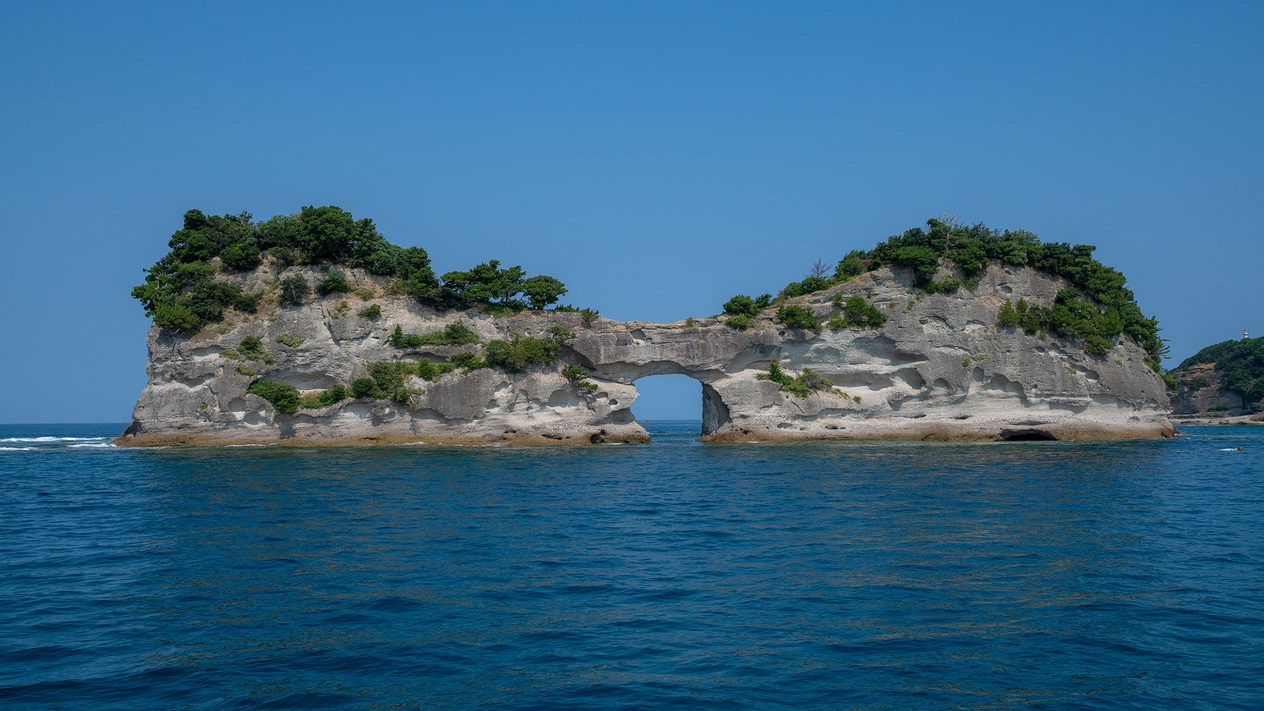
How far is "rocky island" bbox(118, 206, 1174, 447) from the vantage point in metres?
55.6

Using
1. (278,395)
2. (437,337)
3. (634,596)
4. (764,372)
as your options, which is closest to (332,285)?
(437,337)

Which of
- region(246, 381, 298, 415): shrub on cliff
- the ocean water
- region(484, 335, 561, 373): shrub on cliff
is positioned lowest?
the ocean water

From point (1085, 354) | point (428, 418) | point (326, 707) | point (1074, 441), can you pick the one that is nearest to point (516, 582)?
point (326, 707)

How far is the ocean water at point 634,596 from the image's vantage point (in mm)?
10633

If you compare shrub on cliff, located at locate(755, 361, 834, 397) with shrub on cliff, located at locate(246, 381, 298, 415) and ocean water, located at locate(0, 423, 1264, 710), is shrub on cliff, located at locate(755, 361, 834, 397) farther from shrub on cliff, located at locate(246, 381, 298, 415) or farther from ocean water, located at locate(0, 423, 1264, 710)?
shrub on cliff, located at locate(246, 381, 298, 415)

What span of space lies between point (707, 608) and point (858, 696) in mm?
4076

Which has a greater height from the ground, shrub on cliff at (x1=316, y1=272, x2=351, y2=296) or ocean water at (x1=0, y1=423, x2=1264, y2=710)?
shrub on cliff at (x1=316, y1=272, x2=351, y2=296)

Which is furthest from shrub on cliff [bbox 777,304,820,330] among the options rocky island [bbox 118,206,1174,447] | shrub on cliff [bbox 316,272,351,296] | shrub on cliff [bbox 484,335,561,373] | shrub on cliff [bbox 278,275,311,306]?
shrub on cliff [bbox 278,275,311,306]

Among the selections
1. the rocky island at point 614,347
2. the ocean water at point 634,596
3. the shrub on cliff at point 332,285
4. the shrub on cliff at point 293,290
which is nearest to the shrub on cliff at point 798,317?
the rocky island at point 614,347

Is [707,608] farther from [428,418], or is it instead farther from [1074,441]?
[1074,441]

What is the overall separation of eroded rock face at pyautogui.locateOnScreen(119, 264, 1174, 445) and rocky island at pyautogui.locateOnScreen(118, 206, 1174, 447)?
0.14 meters

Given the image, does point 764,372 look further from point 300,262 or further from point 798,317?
point 300,262

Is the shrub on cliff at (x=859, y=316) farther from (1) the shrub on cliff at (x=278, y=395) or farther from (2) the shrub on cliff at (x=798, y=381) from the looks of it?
(1) the shrub on cliff at (x=278, y=395)

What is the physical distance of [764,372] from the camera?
5884 centimetres
